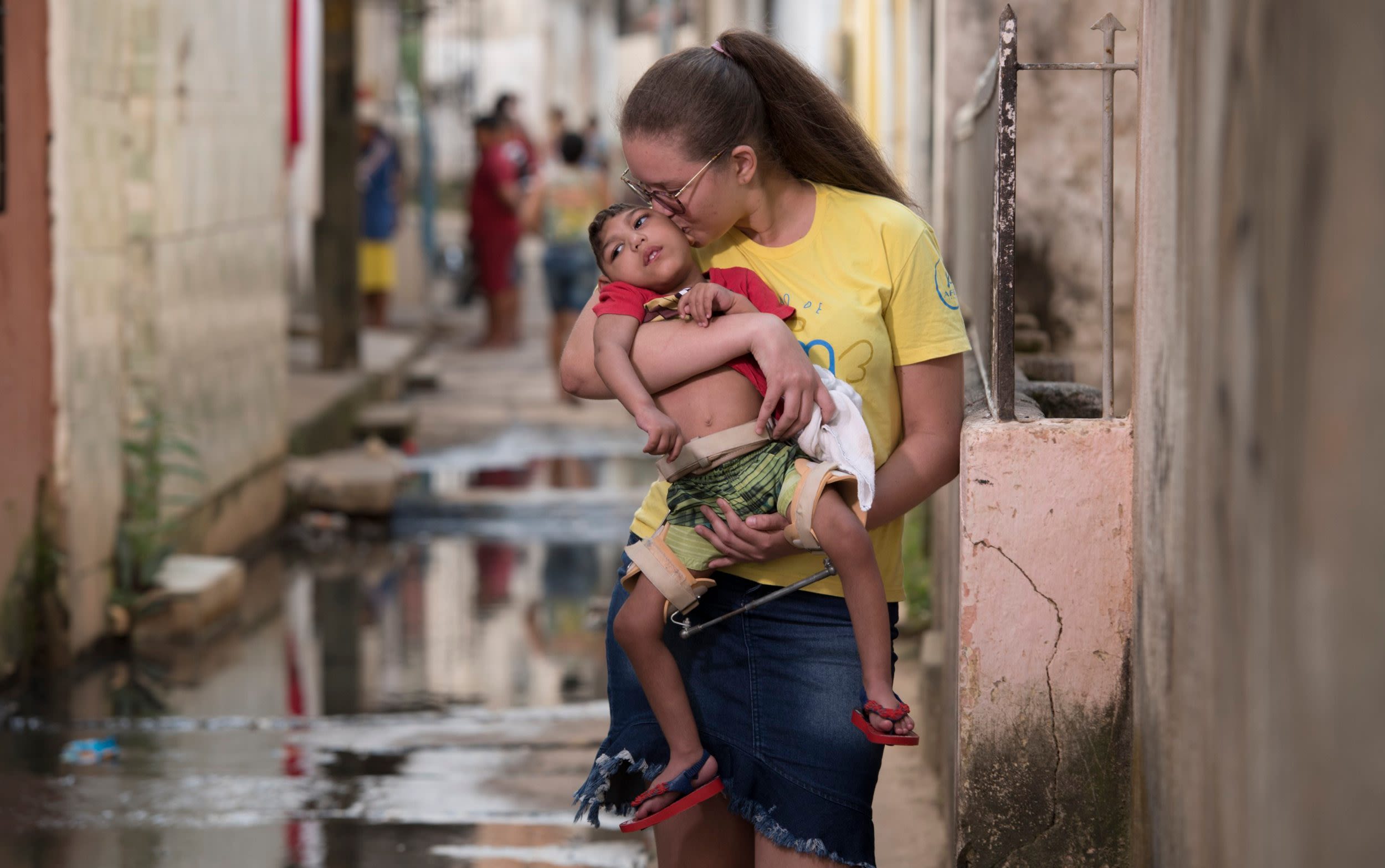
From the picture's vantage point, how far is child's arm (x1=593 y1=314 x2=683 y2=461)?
247cm

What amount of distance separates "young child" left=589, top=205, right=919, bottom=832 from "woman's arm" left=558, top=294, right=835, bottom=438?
1.0 inches

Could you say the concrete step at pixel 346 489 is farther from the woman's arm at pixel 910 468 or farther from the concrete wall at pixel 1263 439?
the concrete wall at pixel 1263 439

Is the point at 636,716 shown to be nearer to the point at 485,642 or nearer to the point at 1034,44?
the point at 1034,44

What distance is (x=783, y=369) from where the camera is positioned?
2.42m

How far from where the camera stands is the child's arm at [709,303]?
248 centimetres

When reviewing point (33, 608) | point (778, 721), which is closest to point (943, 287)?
point (778, 721)

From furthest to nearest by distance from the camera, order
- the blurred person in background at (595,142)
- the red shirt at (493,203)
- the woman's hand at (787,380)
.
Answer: the blurred person in background at (595,142)
the red shirt at (493,203)
the woman's hand at (787,380)

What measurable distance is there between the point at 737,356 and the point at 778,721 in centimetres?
59

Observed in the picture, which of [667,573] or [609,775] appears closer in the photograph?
[667,573]

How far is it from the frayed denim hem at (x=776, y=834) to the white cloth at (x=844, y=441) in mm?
535

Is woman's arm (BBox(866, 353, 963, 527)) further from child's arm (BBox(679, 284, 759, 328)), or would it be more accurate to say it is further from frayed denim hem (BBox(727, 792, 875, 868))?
frayed denim hem (BBox(727, 792, 875, 868))

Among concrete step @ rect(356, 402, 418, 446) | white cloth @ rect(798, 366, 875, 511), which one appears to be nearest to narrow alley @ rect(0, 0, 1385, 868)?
white cloth @ rect(798, 366, 875, 511)

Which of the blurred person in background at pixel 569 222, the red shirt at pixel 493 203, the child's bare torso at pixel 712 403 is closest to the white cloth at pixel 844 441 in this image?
the child's bare torso at pixel 712 403

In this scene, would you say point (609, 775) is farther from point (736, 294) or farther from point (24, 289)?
point (24, 289)
